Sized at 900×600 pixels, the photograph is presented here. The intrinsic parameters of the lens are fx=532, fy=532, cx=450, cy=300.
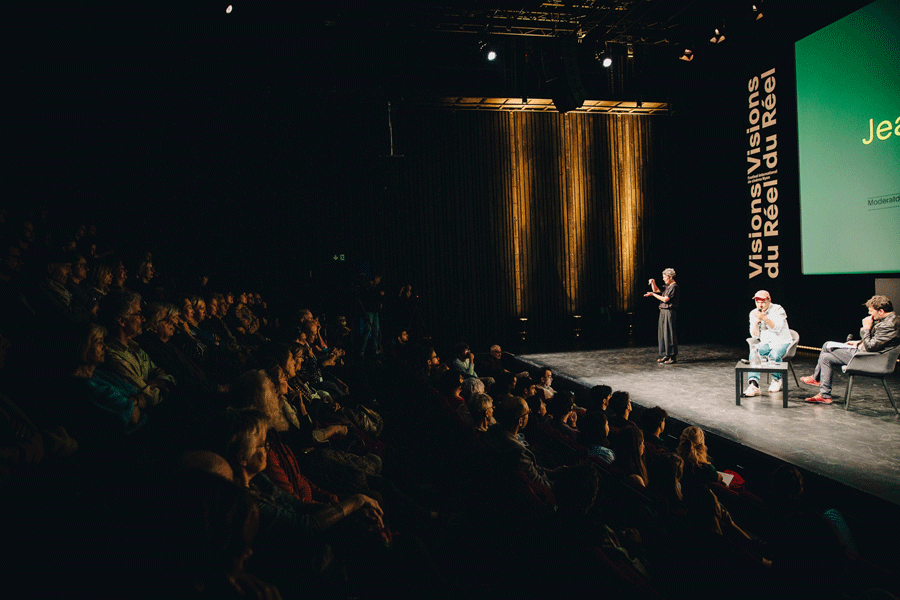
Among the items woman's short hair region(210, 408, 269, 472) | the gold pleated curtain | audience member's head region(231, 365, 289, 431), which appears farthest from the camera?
the gold pleated curtain

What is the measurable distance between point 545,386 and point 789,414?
81.8 inches

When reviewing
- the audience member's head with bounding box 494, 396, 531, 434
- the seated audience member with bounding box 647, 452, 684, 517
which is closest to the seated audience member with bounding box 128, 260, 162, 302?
the audience member's head with bounding box 494, 396, 531, 434

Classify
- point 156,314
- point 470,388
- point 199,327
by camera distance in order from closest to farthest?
point 156,314 → point 470,388 → point 199,327

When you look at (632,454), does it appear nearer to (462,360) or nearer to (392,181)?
(462,360)

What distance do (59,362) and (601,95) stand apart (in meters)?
9.27

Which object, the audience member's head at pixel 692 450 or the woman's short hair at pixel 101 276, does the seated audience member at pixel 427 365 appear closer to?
the audience member's head at pixel 692 450

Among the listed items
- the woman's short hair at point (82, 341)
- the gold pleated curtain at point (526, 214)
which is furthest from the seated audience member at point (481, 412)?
the gold pleated curtain at point (526, 214)

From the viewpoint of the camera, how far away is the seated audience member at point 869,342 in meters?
4.38

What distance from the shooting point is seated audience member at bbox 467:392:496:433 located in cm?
273

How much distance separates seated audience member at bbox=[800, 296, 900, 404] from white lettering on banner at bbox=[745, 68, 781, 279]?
2592 mm

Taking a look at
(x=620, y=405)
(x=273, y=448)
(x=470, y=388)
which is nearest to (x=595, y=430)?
(x=620, y=405)

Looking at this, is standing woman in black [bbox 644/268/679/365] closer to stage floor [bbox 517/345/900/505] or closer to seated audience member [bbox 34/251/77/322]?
stage floor [bbox 517/345/900/505]

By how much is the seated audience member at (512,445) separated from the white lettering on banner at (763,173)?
6.25 m

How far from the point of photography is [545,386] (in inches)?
175
